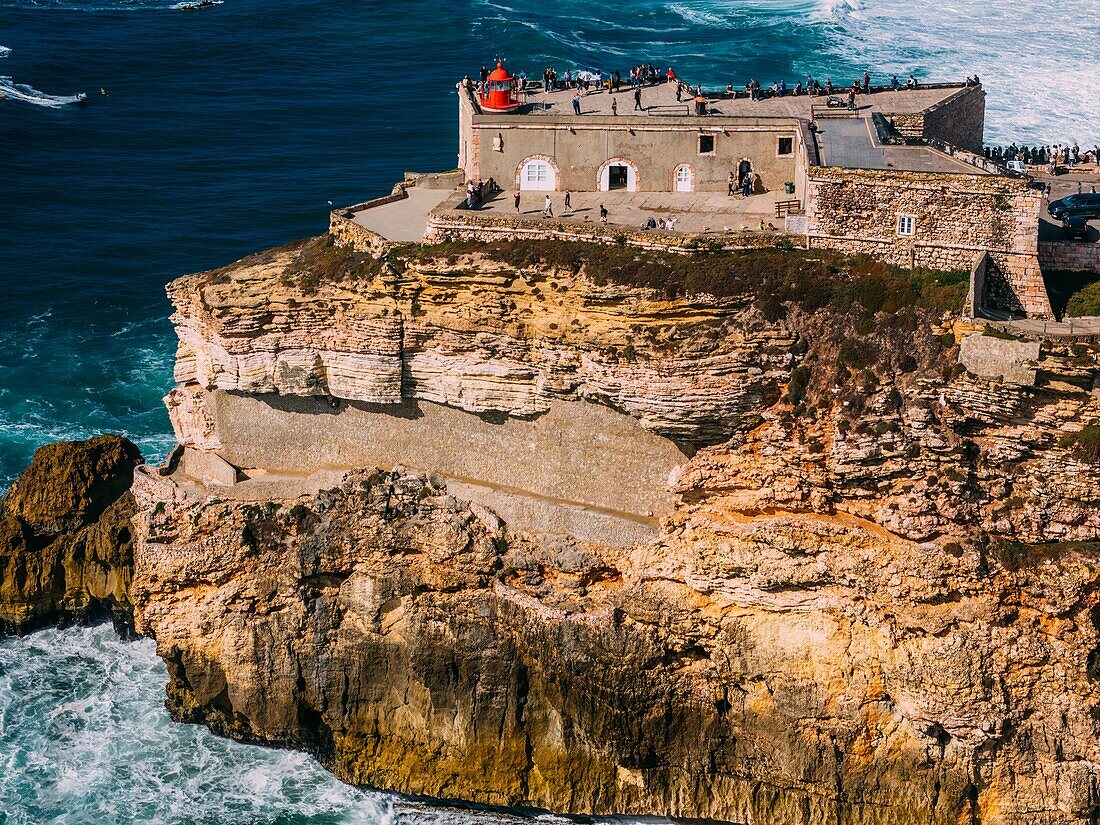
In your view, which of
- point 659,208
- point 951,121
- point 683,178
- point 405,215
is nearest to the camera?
point 659,208

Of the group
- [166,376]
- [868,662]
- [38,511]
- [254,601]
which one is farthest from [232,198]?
[868,662]

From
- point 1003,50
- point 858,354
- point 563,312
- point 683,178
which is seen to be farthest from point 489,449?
point 1003,50

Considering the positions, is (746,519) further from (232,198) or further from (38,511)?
(232,198)

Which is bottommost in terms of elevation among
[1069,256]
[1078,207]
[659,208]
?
[1069,256]

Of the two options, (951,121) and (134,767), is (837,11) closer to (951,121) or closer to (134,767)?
(951,121)

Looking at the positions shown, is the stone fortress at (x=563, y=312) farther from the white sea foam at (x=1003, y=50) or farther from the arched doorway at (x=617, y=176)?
the white sea foam at (x=1003, y=50)

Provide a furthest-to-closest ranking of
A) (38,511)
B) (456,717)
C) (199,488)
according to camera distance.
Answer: (38,511)
(199,488)
(456,717)
